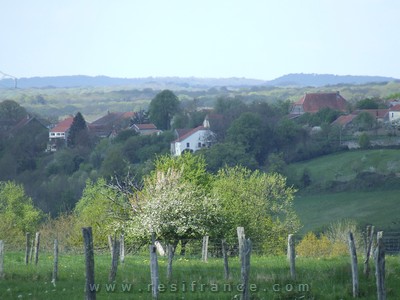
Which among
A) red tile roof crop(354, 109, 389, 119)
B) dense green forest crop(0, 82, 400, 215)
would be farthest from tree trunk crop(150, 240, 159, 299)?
red tile roof crop(354, 109, 389, 119)

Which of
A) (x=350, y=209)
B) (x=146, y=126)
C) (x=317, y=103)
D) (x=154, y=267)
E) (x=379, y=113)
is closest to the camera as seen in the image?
(x=154, y=267)

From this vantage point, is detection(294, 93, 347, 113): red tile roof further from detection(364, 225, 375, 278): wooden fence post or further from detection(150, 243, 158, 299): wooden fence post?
detection(150, 243, 158, 299): wooden fence post

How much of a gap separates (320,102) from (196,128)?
1910 inches

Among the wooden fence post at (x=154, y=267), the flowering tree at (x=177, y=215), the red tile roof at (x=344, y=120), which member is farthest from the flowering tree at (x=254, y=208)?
the red tile roof at (x=344, y=120)

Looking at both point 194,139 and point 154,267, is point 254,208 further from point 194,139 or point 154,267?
point 194,139

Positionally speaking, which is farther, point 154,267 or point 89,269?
point 154,267

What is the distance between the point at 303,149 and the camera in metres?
110

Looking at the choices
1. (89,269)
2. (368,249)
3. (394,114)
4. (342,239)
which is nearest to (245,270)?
(89,269)

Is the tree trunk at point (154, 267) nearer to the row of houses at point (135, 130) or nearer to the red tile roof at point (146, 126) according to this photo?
the row of houses at point (135, 130)

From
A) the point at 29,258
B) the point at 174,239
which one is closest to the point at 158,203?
the point at 174,239

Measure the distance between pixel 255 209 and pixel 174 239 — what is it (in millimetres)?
14991

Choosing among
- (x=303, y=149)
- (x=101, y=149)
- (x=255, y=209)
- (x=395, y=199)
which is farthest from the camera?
(x=101, y=149)

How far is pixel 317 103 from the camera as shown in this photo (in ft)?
589

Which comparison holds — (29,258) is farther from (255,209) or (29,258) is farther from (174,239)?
(255,209)
